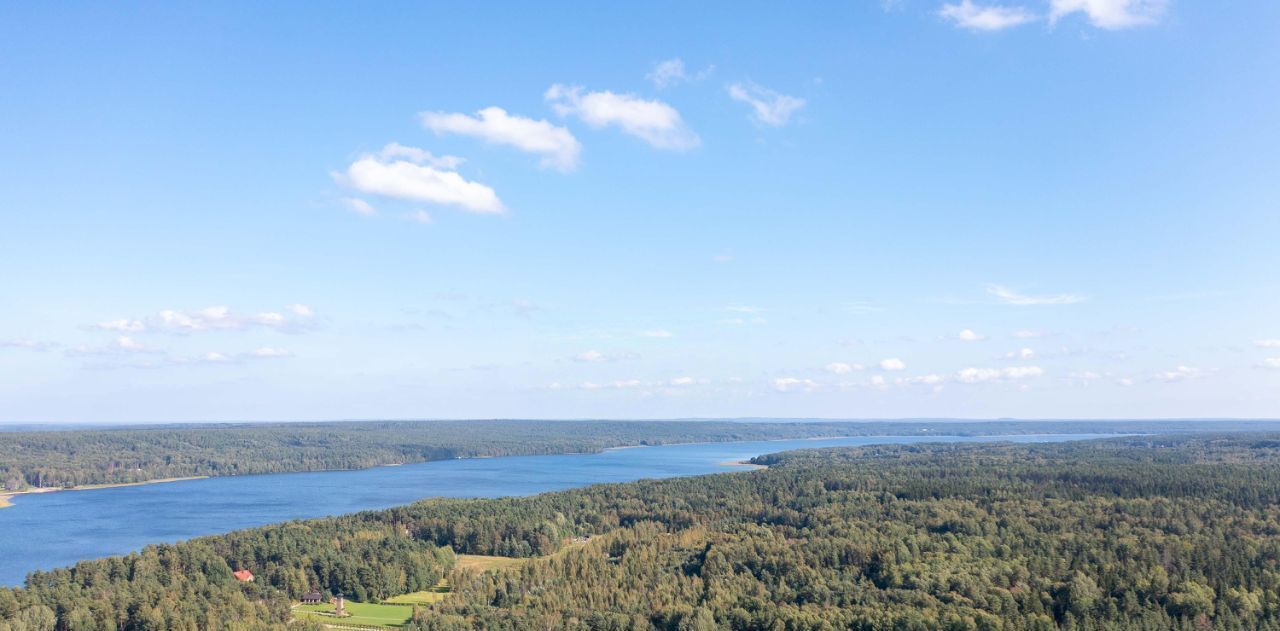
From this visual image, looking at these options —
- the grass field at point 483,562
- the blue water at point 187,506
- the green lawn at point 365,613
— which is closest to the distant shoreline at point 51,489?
the blue water at point 187,506

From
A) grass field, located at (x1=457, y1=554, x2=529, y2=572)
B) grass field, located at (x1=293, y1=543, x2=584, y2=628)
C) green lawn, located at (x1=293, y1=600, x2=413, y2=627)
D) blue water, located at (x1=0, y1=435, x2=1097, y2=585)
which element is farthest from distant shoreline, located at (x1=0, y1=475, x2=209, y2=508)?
green lawn, located at (x1=293, y1=600, x2=413, y2=627)

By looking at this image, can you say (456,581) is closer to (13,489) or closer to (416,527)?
(416,527)

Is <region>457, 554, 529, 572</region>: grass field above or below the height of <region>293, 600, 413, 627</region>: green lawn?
above

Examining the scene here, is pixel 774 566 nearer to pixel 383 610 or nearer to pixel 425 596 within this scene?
pixel 425 596

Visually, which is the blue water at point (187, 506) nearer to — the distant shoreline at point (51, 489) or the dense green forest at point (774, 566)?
the distant shoreline at point (51, 489)

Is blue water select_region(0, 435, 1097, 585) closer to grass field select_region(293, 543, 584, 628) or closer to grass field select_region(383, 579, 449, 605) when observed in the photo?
grass field select_region(293, 543, 584, 628)

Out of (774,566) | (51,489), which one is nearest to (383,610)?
(774,566)

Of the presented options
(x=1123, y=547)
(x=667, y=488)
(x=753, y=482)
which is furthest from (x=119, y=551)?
(x=1123, y=547)

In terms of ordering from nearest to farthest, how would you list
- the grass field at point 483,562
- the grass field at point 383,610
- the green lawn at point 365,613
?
1. the green lawn at point 365,613
2. the grass field at point 383,610
3. the grass field at point 483,562
